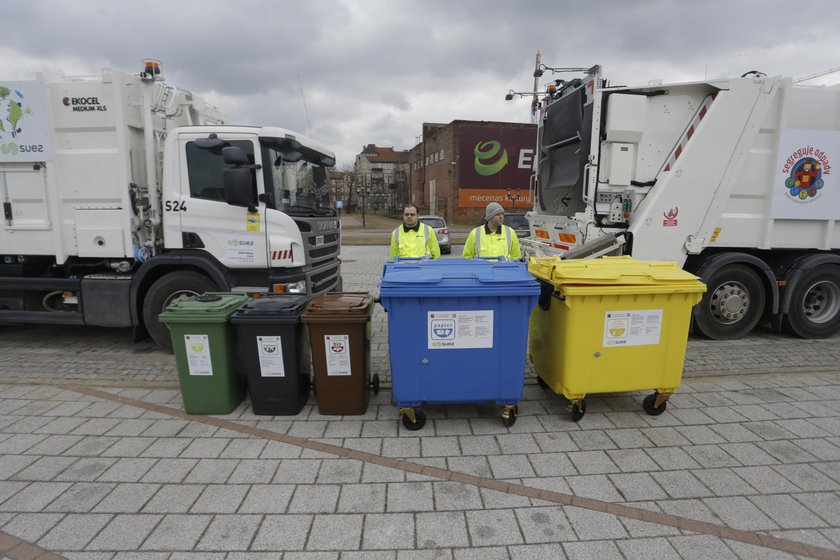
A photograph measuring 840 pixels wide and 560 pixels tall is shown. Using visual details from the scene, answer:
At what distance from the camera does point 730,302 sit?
578 cm

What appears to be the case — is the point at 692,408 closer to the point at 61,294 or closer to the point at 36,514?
the point at 36,514

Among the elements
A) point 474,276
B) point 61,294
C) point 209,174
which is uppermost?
point 209,174

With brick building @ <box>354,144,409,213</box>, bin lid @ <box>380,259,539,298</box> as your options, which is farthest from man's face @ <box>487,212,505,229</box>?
brick building @ <box>354,144,409,213</box>

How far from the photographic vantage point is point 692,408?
13.2 ft

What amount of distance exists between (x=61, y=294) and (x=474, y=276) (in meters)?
5.34

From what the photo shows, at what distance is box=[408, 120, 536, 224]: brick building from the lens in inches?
1291

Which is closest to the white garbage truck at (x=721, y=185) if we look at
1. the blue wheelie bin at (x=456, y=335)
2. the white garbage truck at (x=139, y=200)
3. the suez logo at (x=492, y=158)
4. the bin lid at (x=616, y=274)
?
the bin lid at (x=616, y=274)

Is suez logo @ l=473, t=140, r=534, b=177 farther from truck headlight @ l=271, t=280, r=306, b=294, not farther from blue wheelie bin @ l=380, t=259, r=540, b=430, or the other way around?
blue wheelie bin @ l=380, t=259, r=540, b=430

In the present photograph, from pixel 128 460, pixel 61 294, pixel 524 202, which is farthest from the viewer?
pixel 524 202

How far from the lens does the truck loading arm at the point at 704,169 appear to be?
5.23 metres

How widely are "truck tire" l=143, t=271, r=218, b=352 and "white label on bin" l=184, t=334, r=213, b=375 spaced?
142cm

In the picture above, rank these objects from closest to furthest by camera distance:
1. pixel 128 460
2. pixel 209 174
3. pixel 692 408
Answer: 1. pixel 128 460
2. pixel 692 408
3. pixel 209 174

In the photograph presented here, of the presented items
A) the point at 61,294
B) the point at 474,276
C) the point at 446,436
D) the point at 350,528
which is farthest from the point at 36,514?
the point at 61,294

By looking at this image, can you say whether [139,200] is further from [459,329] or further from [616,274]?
[616,274]
